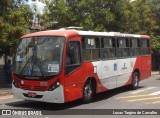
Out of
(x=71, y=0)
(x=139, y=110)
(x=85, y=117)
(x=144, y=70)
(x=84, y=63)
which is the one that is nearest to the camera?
(x=85, y=117)

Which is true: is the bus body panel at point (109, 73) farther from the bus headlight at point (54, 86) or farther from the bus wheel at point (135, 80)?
the bus headlight at point (54, 86)

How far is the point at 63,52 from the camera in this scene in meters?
11.6

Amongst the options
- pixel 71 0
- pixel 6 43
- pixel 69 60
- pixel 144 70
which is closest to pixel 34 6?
pixel 6 43

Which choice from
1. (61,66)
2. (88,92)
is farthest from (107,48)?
(61,66)

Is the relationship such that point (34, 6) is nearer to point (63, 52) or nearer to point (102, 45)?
point (102, 45)

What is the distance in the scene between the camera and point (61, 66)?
1141cm

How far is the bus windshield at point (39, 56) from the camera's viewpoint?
1147 centimetres

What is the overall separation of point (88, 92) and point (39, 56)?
2.47 metres

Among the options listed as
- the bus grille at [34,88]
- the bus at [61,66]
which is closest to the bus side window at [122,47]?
the bus at [61,66]

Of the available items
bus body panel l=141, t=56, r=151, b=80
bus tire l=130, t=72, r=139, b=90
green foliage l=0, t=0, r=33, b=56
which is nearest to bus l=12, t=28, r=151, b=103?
bus tire l=130, t=72, r=139, b=90

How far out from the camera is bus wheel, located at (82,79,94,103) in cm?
1284

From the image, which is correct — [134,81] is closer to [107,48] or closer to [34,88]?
[107,48]

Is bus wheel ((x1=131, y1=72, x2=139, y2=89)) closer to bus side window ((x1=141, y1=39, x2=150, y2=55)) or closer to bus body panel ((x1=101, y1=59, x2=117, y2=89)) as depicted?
bus side window ((x1=141, y1=39, x2=150, y2=55))

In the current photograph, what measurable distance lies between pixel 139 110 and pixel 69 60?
2.76 metres
